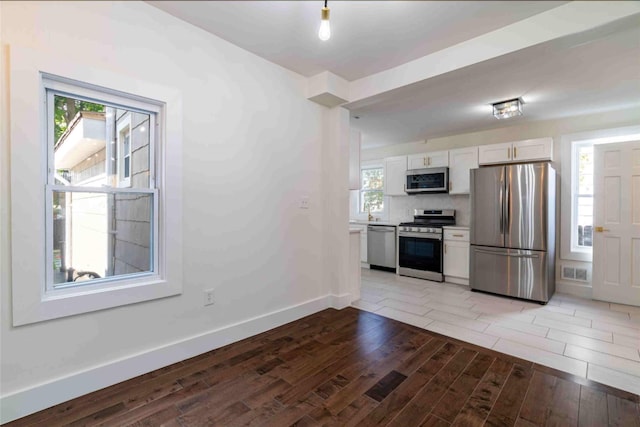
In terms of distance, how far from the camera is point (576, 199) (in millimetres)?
4094

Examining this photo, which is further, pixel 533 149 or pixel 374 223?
pixel 374 223

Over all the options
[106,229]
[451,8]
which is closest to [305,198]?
[106,229]

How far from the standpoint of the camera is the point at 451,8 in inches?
77.5

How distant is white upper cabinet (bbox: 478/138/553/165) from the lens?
396cm

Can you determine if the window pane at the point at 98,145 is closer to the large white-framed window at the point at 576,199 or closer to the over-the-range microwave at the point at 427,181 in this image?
the over-the-range microwave at the point at 427,181

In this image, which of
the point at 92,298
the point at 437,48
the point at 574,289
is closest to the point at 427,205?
the point at 574,289

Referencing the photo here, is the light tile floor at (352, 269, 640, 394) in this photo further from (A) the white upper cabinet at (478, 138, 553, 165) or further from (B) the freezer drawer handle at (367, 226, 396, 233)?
(A) the white upper cabinet at (478, 138, 553, 165)

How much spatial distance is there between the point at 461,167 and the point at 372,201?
2.00 metres

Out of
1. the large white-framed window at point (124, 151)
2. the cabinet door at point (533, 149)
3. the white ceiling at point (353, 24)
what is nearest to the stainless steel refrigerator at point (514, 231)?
the cabinet door at point (533, 149)

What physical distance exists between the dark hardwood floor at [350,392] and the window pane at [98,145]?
1.34 meters

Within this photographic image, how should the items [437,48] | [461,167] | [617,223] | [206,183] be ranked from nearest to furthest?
[206,183] < [437,48] < [617,223] < [461,167]

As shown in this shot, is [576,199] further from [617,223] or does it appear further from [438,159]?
[438,159]

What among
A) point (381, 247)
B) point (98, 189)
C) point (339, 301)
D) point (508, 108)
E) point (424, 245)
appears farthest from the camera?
point (381, 247)

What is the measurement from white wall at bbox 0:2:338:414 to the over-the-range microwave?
7.33 feet
